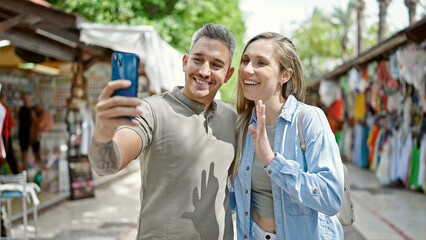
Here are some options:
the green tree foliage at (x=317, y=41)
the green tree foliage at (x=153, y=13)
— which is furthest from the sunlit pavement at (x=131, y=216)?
the green tree foliage at (x=317, y=41)

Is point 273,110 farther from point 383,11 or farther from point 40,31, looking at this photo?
point 383,11

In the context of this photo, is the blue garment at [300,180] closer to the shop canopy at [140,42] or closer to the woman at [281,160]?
the woman at [281,160]

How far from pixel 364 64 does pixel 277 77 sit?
9.88 metres

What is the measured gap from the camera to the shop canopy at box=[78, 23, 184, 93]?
5.70 meters

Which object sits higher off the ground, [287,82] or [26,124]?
[287,82]

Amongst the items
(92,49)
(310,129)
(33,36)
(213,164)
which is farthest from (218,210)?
(92,49)

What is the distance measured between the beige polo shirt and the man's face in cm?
8

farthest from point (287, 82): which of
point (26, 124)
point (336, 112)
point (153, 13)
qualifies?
point (153, 13)

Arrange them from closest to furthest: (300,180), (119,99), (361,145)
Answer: (119,99), (300,180), (361,145)

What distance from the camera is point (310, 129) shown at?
1.92m

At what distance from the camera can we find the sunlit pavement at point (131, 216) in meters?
5.62

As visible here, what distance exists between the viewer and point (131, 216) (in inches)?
262

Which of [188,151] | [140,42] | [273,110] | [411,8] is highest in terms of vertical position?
[411,8]

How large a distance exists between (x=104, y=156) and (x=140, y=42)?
4741 millimetres
